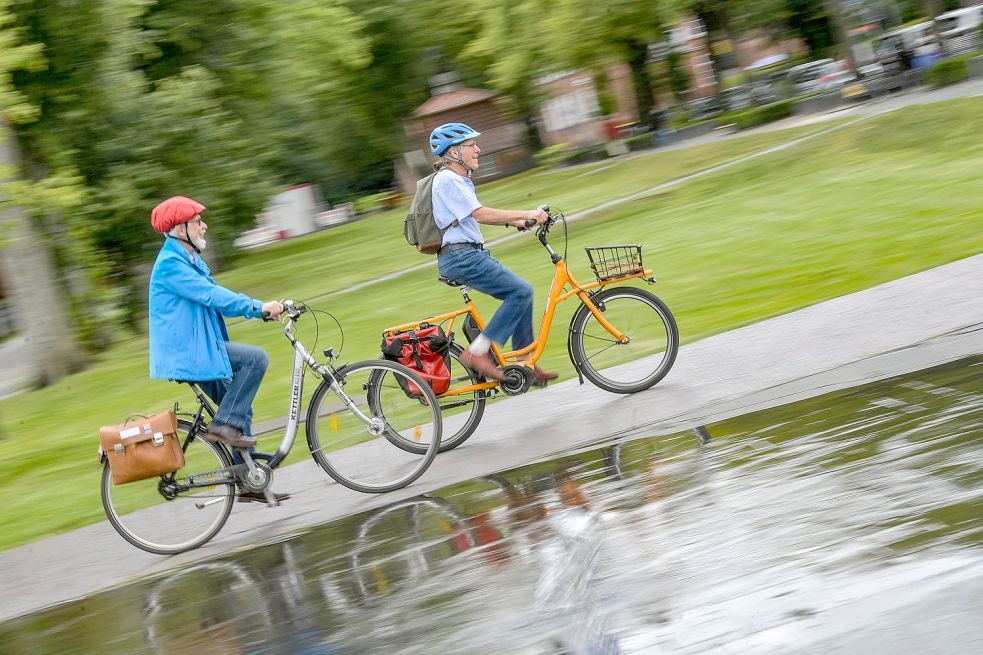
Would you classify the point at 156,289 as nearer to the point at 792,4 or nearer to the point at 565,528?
the point at 565,528

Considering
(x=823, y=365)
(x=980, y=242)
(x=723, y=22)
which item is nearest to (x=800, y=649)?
(x=823, y=365)

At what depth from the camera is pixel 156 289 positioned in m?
7.03

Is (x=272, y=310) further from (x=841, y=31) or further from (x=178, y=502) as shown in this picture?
(x=841, y=31)

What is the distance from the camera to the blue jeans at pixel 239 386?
7.16 m

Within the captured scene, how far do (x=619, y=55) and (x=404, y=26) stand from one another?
14762mm

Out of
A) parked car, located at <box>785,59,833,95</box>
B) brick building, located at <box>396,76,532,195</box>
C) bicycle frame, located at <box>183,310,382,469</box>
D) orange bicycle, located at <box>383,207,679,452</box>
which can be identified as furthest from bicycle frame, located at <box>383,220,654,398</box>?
brick building, located at <box>396,76,532,195</box>

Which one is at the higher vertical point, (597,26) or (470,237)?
(597,26)

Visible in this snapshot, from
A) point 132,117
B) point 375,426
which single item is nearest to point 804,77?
point 132,117

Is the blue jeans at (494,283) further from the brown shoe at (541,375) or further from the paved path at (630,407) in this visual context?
the paved path at (630,407)

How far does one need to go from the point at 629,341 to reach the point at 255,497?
2804 mm

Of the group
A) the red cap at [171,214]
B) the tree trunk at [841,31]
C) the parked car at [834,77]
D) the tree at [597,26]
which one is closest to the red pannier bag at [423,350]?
the red cap at [171,214]

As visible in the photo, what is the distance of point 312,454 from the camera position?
7.43 metres

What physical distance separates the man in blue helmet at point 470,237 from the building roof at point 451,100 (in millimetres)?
53265

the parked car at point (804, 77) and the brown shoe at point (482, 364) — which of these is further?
the parked car at point (804, 77)
